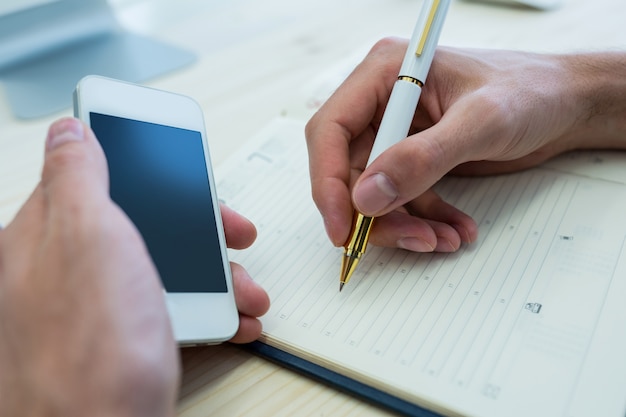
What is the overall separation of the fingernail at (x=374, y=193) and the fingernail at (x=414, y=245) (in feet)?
0.12

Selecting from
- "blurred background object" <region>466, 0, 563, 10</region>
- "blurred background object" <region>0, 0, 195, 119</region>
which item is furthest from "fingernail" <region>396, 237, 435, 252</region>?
"blurred background object" <region>466, 0, 563, 10</region>

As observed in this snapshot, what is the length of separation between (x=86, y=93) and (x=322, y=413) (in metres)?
0.26

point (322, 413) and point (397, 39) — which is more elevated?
point (397, 39)

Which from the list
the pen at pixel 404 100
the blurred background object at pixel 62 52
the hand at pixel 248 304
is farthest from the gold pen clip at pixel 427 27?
the blurred background object at pixel 62 52

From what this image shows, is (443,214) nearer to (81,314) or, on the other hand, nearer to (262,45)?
(81,314)

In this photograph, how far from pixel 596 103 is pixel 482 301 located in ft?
0.85

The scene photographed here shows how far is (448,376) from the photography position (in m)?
0.33

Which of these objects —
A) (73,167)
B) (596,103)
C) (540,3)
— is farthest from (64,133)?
(540,3)

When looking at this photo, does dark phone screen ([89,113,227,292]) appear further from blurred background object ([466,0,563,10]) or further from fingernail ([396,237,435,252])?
blurred background object ([466,0,563,10])

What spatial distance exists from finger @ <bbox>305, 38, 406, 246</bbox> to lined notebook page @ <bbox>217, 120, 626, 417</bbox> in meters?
0.04

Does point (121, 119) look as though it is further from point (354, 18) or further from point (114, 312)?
point (354, 18)

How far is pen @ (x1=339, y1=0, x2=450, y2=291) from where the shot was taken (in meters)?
0.42

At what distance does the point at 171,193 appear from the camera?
396mm

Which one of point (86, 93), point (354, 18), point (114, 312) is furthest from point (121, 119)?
point (354, 18)
